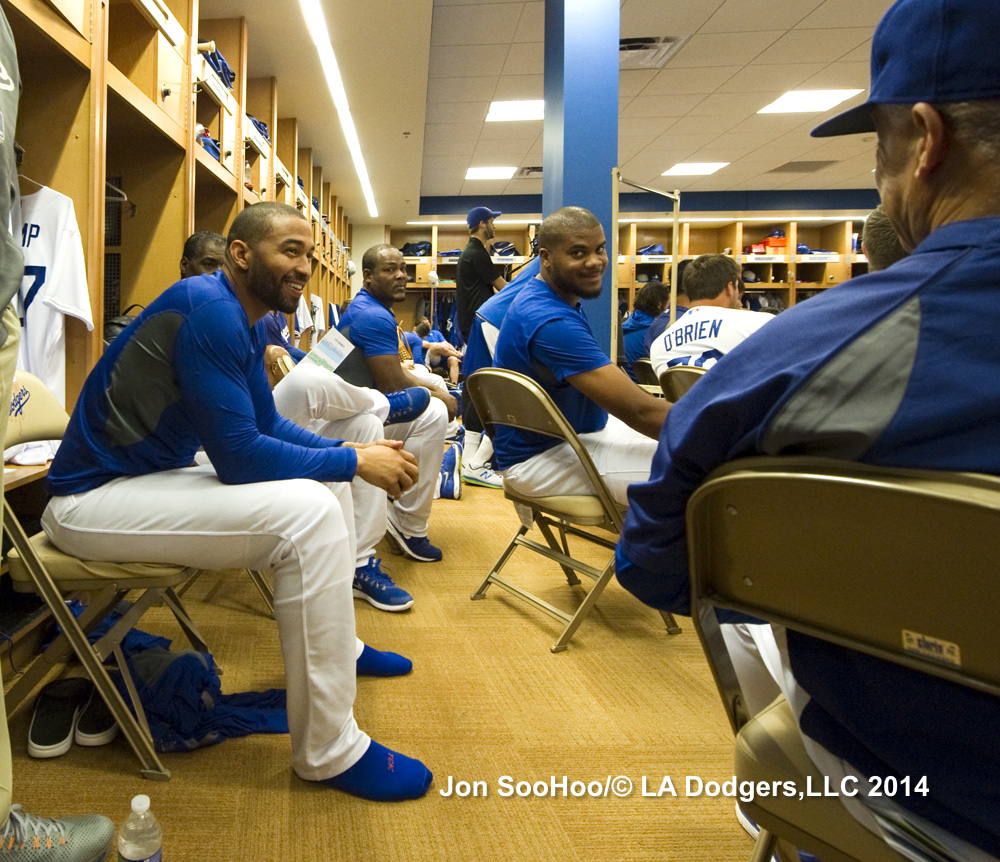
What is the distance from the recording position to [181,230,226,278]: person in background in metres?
2.96

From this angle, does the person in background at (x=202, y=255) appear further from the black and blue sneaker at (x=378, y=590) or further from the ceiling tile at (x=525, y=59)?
the ceiling tile at (x=525, y=59)

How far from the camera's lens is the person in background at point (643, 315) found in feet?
17.8

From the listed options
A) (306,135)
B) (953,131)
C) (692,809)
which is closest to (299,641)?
(692,809)

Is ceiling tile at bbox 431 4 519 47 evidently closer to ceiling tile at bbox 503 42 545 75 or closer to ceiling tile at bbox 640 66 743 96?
ceiling tile at bbox 503 42 545 75

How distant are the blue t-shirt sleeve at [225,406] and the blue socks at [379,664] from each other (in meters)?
0.66

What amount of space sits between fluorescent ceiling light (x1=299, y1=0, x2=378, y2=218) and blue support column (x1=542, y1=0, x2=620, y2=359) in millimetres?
1798

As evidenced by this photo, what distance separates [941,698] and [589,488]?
5.31 ft

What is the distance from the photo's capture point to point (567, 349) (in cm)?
218

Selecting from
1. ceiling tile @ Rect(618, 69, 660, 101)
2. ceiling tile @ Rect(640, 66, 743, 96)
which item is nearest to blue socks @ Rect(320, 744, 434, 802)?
ceiling tile @ Rect(618, 69, 660, 101)

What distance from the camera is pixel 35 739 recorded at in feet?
Result: 4.91

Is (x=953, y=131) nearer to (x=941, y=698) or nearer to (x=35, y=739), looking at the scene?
(x=941, y=698)

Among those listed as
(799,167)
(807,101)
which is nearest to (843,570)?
(807,101)

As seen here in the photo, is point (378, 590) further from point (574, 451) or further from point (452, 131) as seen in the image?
point (452, 131)

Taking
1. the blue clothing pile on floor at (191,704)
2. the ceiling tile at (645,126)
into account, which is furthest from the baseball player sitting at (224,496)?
the ceiling tile at (645,126)
